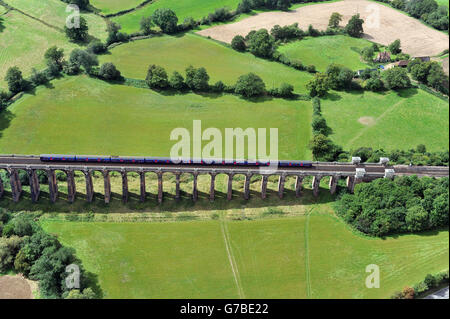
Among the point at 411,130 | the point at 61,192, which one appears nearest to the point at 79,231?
the point at 61,192

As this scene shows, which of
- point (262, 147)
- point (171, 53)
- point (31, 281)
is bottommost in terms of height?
point (31, 281)

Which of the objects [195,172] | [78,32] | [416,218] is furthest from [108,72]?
[416,218]

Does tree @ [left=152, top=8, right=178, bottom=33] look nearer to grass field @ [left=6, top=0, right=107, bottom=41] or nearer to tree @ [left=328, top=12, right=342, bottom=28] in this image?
grass field @ [left=6, top=0, right=107, bottom=41]

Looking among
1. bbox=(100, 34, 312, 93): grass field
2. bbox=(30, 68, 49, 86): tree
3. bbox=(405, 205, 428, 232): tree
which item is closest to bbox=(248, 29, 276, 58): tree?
bbox=(100, 34, 312, 93): grass field

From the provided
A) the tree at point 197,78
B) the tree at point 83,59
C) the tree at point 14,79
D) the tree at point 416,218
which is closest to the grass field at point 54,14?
the tree at point 83,59

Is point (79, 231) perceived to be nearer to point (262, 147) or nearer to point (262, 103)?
point (262, 147)

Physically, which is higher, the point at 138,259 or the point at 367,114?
the point at 367,114
